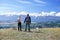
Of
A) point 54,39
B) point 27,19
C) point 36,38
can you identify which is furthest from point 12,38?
point 27,19

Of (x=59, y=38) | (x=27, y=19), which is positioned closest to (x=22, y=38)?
(x=59, y=38)

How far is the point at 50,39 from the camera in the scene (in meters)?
23.4

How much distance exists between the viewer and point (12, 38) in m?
23.6

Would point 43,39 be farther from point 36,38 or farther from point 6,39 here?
point 6,39

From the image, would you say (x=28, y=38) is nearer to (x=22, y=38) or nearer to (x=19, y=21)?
(x=22, y=38)

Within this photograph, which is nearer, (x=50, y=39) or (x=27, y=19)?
(x=50, y=39)

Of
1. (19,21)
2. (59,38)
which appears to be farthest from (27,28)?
(59,38)

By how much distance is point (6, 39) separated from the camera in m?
23.2

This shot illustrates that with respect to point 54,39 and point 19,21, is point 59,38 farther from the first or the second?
point 19,21

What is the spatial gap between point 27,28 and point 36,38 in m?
6.79

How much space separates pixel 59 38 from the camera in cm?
2448

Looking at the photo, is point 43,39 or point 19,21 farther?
point 19,21

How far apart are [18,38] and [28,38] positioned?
95 centimetres

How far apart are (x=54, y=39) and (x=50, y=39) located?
0.50 meters
